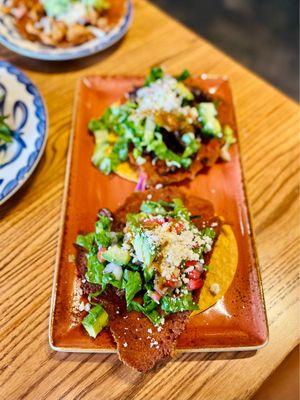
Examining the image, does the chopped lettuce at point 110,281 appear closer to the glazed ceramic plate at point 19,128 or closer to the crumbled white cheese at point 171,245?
the crumbled white cheese at point 171,245

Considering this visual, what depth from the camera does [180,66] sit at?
2.54 m

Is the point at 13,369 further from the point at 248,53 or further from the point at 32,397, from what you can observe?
the point at 248,53

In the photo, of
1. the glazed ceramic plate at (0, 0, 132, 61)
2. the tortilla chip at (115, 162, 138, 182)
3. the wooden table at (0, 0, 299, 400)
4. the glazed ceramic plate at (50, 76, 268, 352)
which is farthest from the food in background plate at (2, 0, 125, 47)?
the tortilla chip at (115, 162, 138, 182)

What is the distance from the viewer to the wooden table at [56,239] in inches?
58.1

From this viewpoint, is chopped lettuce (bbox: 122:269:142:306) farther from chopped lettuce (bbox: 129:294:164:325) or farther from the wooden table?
the wooden table

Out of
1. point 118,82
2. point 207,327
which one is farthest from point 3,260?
point 118,82

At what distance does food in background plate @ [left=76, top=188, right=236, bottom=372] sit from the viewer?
149 centimetres

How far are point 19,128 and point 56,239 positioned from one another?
58 centimetres

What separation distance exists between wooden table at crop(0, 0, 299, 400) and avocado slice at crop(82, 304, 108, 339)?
0.32ft

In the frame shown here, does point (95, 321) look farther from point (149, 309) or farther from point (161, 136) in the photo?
point (161, 136)

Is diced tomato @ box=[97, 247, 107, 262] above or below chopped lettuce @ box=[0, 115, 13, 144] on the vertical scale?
below

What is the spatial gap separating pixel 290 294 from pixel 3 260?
1.17 meters

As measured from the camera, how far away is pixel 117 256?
154 centimetres

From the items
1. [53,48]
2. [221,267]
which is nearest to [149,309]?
[221,267]
